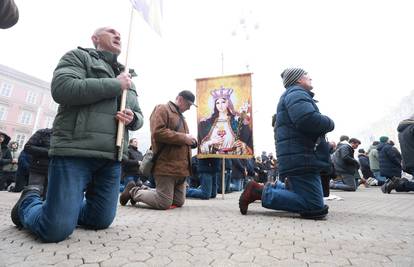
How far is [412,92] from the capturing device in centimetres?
6469

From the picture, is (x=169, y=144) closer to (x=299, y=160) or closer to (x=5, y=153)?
(x=299, y=160)

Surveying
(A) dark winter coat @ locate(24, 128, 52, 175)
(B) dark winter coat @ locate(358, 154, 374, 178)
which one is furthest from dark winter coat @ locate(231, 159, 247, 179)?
(B) dark winter coat @ locate(358, 154, 374, 178)

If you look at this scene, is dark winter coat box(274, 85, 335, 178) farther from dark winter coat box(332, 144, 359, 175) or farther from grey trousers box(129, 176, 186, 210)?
dark winter coat box(332, 144, 359, 175)

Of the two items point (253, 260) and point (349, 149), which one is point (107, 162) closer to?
point (253, 260)

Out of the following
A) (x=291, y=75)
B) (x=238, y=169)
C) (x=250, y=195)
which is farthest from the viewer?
(x=238, y=169)

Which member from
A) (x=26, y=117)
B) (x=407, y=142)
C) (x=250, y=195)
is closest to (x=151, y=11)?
(x=250, y=195)

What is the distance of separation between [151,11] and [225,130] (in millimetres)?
3843

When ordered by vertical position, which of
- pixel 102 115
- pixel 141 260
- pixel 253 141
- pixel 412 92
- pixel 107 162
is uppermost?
pixel 412 92

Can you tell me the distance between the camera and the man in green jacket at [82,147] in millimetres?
2025

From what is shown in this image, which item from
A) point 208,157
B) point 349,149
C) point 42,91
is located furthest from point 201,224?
point 42,91

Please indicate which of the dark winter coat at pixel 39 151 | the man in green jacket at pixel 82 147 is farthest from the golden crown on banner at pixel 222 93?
the man in green jacket at pixel 82 147

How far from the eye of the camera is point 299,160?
3359mm

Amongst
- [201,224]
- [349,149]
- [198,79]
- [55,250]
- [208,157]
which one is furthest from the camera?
[349,149]

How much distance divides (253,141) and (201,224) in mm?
3779
